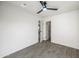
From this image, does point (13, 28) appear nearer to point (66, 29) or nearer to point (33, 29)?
point (33, 29)

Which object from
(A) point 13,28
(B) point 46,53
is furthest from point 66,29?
(A) point 13,28

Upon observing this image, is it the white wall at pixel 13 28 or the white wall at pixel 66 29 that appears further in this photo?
the white wall at pixel 66 29

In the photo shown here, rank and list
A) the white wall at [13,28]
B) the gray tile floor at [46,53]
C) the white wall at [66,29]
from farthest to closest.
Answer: the white wall at [66,29], the gray tile floor at [46,53], the white wall at [13,28]

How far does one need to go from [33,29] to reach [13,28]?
5.95ft

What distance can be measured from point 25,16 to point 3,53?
2288mm

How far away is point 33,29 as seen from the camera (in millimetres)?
4836

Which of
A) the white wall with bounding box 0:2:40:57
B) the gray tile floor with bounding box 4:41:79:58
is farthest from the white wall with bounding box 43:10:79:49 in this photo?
the white wall with bounding box 0:2:40:57

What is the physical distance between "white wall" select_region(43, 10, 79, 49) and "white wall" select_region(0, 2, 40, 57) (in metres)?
2.09

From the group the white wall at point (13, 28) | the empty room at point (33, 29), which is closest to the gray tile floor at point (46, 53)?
the empty room at point (33, 29)

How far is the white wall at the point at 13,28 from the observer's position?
2.78 meters

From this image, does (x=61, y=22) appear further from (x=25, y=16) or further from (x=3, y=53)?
(x=3, y=53)

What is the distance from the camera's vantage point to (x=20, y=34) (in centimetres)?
365

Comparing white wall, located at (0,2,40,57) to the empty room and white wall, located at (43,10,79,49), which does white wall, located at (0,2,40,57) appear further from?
white wall, located at (43,10,79,49)

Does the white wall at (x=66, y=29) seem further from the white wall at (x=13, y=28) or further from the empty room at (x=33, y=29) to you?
the white wall at (x=13, y=28)
